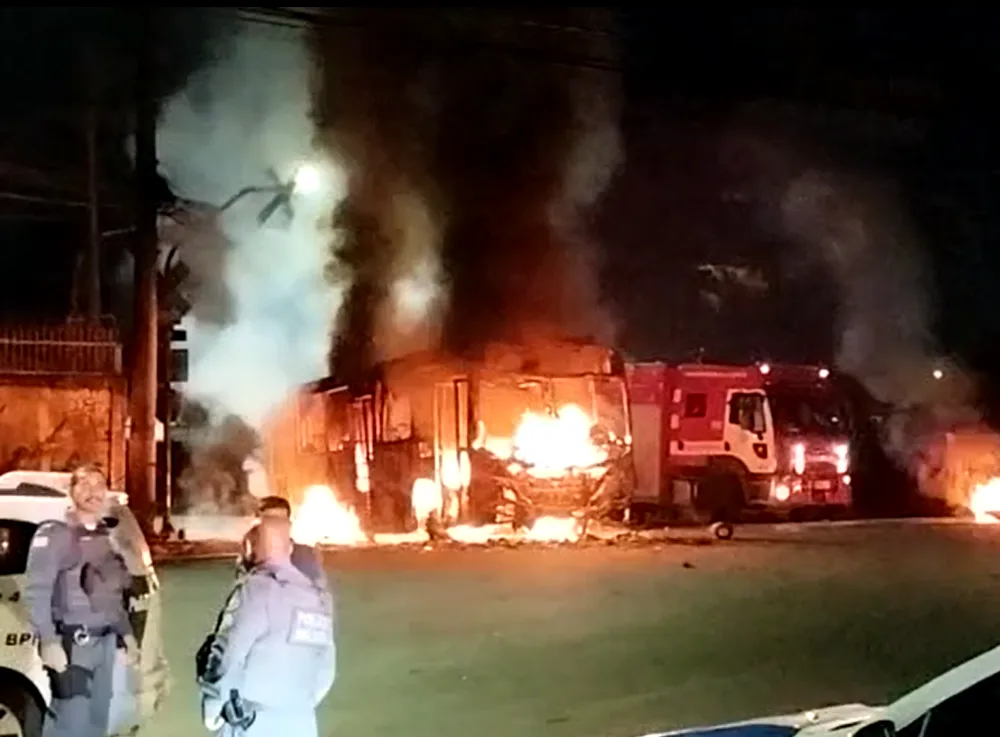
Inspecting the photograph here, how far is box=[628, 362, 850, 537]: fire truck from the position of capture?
539cm

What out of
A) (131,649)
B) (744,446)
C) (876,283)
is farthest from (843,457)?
(131,649)

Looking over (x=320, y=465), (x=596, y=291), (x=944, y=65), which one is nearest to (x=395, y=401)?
(x=320, y=465)

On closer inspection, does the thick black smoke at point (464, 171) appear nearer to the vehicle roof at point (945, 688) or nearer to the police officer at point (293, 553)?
the police officer at point (293, 553)

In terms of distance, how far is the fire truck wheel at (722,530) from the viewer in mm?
5395

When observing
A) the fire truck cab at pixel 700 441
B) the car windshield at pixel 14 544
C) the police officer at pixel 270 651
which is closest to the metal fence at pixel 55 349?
the car windshield at pixel 14 544

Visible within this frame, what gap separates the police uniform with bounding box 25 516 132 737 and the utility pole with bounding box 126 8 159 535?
0.59 feet

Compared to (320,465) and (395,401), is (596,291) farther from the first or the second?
(320,465)

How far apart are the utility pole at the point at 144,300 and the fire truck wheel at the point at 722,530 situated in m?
1.87

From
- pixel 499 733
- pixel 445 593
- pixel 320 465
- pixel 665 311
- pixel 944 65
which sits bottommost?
pixel 499 733

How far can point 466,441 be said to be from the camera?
506cm

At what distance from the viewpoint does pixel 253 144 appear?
4809 millimetres

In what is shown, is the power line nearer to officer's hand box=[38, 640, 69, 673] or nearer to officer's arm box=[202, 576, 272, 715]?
officer's arm box=[202, 576, 272, 715]

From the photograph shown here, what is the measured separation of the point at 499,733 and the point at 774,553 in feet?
3.64

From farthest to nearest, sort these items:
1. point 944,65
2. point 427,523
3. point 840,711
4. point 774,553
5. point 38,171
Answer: point 944,65, point 774,553, point 427,523, point 38,171, point 840,711
